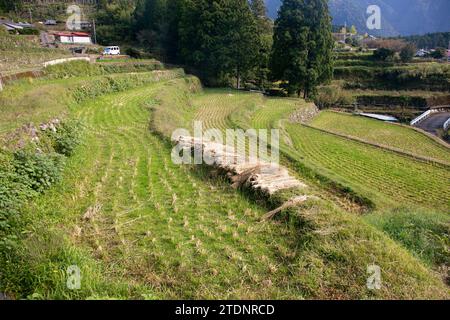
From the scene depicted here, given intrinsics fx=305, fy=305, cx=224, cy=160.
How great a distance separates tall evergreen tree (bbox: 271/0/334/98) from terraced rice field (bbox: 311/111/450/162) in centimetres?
442

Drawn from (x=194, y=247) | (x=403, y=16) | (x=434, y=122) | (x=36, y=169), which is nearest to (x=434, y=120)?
(x=434, y=122)

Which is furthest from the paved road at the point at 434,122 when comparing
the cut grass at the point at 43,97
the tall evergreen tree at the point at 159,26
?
the tall evergreen tree at the point at 159,26

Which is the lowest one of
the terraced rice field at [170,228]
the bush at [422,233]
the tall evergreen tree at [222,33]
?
the bush at [422,233]

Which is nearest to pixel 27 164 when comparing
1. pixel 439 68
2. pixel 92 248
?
pixel 92 248

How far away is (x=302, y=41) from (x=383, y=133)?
1118 cm

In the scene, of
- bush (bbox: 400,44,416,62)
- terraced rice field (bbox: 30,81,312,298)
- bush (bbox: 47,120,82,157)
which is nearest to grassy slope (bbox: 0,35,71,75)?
bush (bbox: 47,120,82,157)

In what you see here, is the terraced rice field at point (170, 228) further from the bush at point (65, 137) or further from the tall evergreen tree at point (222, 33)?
the tall evergreen tree at point (222, 33)

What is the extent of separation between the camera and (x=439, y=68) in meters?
45.4

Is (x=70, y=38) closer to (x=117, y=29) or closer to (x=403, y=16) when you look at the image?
(x=117, y=29)

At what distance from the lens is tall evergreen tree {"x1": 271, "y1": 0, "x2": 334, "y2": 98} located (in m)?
28.3

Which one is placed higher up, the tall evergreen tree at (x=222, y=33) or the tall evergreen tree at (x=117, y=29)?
the tall evergreen tree at (x=117, y=29)

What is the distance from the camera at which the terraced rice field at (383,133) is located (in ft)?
62.2

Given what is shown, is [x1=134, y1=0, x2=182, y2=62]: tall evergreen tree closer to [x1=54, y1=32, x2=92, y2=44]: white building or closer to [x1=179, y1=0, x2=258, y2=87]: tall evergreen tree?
[x1=179, y1=0, x2=258, y2=87]: tall evergreen tree

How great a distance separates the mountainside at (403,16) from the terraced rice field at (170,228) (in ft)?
595
